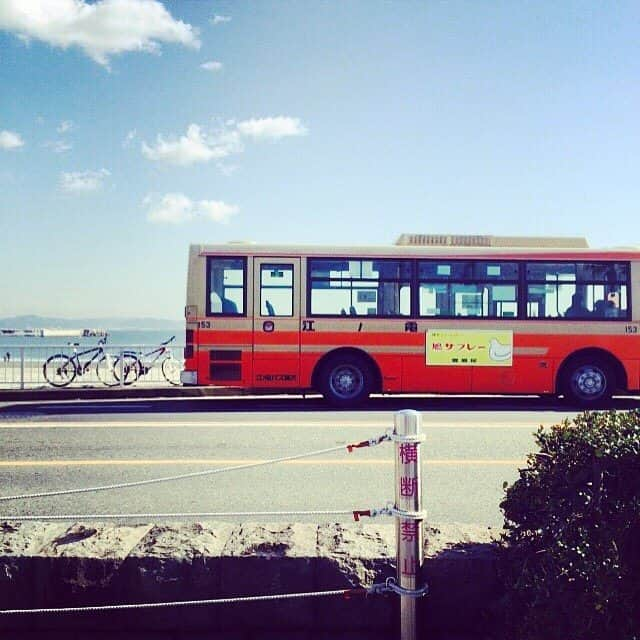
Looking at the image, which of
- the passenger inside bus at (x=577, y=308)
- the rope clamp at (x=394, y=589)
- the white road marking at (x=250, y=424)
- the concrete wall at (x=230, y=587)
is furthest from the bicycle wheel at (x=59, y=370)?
the rope clamp at (x=394, y=589)

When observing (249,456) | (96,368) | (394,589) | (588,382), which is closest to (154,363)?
(96,368)

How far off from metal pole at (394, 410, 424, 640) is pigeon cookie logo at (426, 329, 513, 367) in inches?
388

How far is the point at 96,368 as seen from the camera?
1708 cm

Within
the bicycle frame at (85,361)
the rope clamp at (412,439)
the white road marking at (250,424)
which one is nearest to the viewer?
the rope clamp at (412,439)

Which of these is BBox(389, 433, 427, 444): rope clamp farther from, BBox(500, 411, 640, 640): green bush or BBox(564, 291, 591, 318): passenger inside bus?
BBox(564, 291, 591, 318): passenger inside bus

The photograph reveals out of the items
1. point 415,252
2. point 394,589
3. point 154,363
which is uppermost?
point 415,252

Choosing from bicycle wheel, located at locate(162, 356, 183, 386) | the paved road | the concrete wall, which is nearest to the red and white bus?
the paved road

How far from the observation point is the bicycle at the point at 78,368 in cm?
1634

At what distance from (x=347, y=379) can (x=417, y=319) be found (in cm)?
184

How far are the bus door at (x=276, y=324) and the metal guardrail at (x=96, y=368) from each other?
4535mm

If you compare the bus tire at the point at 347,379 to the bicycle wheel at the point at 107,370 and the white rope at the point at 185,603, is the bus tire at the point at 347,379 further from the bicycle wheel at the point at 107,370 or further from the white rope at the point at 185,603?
the white rope at the point at 185,603

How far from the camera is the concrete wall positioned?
3094 millimetres

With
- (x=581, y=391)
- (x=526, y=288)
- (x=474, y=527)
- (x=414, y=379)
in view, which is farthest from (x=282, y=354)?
(x=474, y=527)

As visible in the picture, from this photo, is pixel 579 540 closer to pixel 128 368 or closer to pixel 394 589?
pixel 394 589
